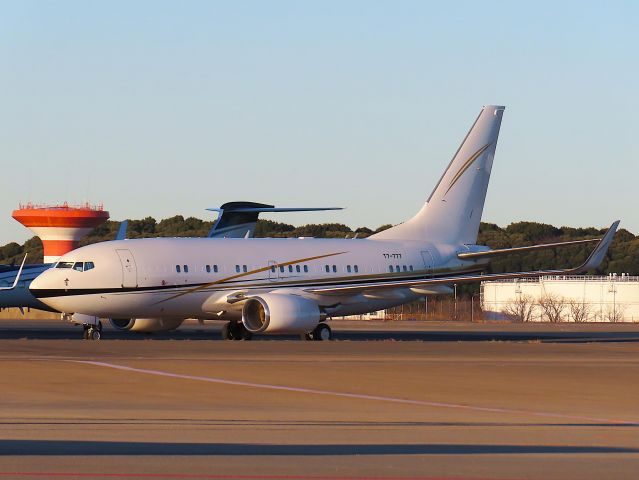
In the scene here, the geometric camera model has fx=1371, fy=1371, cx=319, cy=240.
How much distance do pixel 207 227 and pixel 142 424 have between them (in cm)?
12957

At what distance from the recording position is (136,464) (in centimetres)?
1287

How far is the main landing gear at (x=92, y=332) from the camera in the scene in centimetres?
4722

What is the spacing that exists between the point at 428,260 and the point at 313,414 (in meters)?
36.9

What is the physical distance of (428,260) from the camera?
5522 cm

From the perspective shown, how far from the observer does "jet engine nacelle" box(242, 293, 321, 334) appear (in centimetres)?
4791

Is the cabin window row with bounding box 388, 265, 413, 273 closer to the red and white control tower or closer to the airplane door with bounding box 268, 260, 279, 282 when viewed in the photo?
the airplane door with bounding box 268, 260, 279, 282

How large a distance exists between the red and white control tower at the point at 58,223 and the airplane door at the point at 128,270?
68.5 metres

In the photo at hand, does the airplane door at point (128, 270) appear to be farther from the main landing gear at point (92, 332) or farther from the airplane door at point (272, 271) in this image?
the airplane door at point (272, 271)

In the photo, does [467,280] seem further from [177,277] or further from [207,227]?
[207,227]

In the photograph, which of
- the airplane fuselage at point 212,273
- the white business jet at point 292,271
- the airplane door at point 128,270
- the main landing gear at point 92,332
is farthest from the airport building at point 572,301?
the main landing gear at point 92,332

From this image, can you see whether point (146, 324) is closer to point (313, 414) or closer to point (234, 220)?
point (234, 220)

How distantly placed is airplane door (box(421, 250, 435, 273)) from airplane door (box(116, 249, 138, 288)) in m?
12.8

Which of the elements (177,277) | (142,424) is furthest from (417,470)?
(177,277)

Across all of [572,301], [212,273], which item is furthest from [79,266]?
[572,301]
